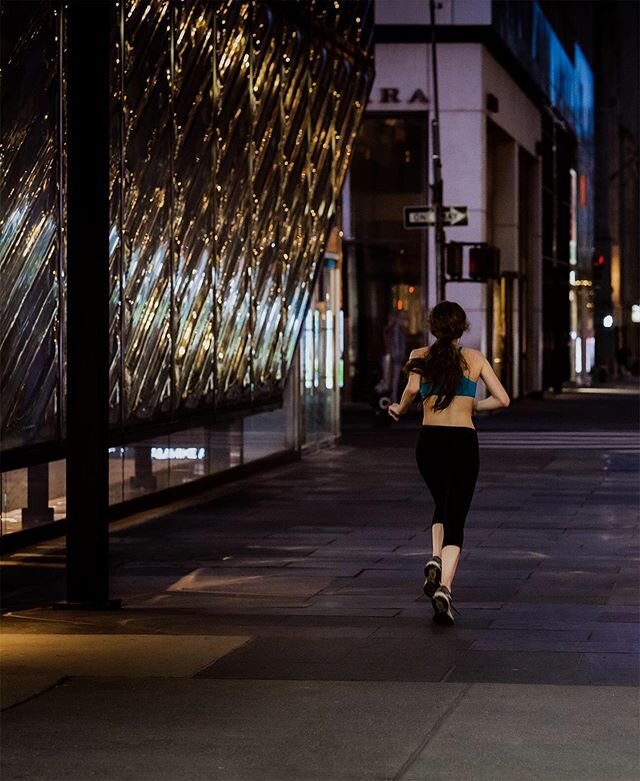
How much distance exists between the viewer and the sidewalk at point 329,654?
6.83 meters

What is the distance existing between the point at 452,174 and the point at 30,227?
25.3 meters

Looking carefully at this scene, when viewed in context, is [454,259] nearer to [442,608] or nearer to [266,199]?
[266,199]

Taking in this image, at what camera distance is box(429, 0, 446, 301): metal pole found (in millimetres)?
31938

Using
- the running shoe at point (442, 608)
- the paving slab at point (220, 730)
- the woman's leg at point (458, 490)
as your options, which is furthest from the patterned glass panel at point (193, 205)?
the paving slab at point (220, 730)

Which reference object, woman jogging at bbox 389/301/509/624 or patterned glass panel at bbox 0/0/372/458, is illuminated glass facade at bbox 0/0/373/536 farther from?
woman jogging at bbox 389/301/509/624

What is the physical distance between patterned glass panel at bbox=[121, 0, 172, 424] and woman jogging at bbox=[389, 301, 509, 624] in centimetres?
493

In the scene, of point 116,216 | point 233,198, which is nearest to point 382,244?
point 233,198

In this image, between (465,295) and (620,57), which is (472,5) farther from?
(620,57)

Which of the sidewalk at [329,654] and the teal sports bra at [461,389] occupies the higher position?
the teal sports bra at [461,389]

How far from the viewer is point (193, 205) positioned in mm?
17328

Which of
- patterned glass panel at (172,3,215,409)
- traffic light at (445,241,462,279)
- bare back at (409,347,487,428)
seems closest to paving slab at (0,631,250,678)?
bare back at (409,347,487,428)

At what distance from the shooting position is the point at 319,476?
2114cm

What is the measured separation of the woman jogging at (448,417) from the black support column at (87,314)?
178 centimetres

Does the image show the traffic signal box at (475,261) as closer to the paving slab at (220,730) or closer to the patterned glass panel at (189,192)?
the patterned glass panel at (189,192)
